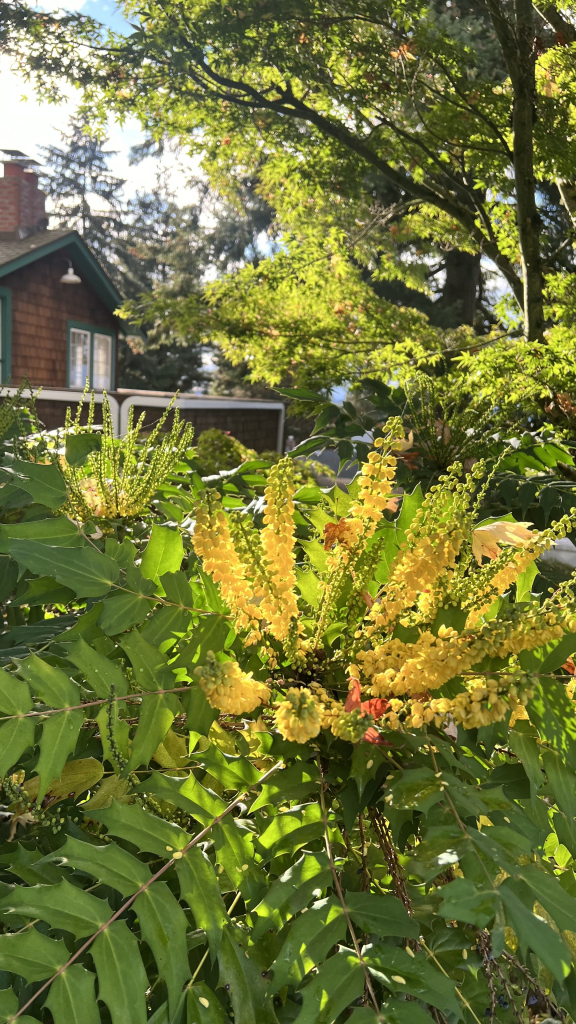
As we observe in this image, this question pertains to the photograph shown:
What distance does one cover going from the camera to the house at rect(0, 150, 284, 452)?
42.0ft

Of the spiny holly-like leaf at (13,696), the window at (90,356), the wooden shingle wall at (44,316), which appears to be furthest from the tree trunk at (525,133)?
the window at (90,356)

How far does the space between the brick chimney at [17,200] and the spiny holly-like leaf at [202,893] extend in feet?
59.8

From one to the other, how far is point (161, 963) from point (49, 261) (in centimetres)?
1516

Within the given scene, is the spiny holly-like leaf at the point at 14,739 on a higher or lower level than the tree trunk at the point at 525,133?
lower

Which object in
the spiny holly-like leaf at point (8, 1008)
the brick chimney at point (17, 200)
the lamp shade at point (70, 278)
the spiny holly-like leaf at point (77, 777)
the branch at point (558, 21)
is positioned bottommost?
the spiny holly-like leaf at point (8, 1008)

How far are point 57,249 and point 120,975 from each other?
49.6 feet

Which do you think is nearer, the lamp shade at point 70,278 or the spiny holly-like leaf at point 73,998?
the spiny holly-like leaf at point 73,998

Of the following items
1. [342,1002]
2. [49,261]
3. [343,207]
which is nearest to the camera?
[342,1002]

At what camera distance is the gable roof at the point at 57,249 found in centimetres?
1300

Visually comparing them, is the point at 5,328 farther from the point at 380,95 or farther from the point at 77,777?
the point at 77,777

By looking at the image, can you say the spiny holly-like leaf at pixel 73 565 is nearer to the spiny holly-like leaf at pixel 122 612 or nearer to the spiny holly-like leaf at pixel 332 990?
the spiny holly-like leaf at pixel 122 612

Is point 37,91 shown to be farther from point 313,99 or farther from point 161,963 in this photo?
point 161,963

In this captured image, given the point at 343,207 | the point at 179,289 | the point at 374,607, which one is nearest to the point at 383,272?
the point at 343,207

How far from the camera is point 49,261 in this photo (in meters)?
14.2
